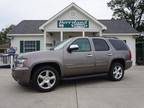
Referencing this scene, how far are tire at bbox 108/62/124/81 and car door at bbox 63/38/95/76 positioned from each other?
1.03m

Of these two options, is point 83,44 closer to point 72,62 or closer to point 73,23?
point 72,62

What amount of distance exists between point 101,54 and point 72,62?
137cm

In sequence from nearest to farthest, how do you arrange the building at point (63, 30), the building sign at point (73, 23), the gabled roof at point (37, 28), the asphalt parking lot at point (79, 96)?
the asphalt parking lot at point (79, 96) → the building at point (63, 30) → the building sign at point (73, 23) → the gabled roof at point (37, 28)

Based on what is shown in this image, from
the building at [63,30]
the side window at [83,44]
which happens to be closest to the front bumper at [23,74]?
the side window at [83,44]

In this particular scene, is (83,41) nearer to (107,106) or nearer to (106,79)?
(106,79)

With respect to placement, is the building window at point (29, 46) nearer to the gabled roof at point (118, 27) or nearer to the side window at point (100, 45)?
the gabled roof at point (118, 27)

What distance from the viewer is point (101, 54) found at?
8.28 meters

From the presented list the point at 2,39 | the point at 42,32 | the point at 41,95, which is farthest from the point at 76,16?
the point at 2,39

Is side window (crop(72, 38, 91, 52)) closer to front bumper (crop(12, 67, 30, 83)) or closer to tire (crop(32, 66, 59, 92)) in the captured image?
tire (crop(32, 66, 59, 92))

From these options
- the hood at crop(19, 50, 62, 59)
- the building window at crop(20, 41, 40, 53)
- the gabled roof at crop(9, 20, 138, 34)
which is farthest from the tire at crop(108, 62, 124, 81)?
the building window at crop(20, 41, 40, 53)

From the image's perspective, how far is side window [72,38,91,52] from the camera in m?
7.93

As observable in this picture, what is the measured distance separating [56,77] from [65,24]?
34.8 feet

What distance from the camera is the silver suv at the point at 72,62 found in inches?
274

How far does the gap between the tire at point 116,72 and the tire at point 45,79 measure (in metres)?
2.51
